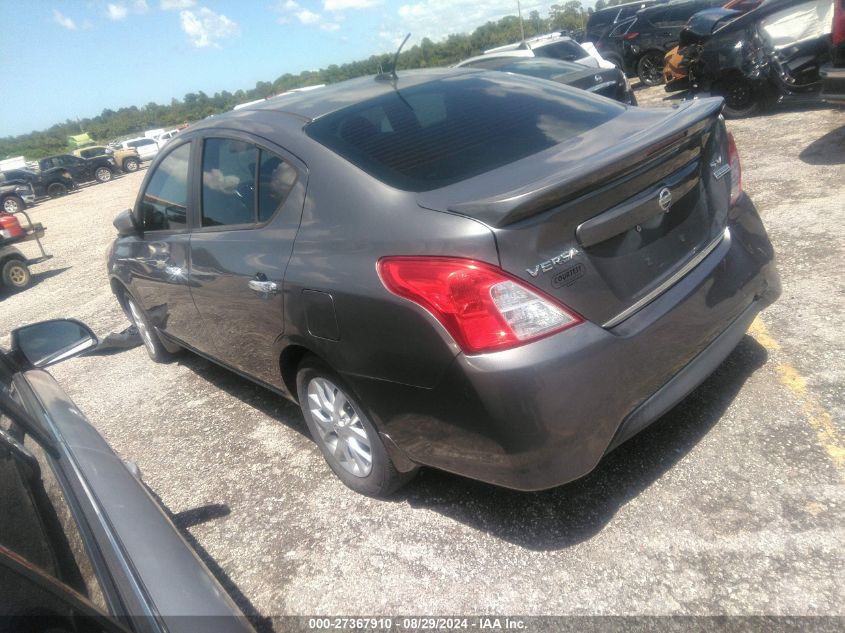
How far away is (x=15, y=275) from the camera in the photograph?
35.1ft

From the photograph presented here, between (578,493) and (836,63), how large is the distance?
573 cm

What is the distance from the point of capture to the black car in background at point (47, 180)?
30.1 metres

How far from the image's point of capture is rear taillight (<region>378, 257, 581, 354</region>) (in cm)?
204

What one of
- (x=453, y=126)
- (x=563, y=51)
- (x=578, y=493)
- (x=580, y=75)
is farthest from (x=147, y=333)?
(x=563, y=51)

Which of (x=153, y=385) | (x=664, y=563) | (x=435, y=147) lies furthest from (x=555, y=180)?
(x=153, y=385)

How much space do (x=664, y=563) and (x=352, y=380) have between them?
128 cm

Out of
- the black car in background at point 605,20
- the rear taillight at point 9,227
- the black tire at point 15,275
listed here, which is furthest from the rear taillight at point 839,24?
the rear taillight at point 9,227

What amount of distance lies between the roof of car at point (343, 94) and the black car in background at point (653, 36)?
12426 mm

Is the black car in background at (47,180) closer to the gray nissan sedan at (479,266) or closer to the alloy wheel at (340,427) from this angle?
the gray nissan sedan at (479,266)

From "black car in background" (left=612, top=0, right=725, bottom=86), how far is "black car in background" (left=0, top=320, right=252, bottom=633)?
14944 millimetres

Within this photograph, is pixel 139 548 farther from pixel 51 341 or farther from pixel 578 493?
pixel 578 493

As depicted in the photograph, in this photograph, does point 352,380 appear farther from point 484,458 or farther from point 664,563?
point 664,563

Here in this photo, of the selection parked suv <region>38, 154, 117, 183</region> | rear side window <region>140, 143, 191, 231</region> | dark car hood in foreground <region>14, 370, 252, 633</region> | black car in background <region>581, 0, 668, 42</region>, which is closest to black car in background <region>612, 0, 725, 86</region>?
black car in background <region>581, 0, 668, 42</region>

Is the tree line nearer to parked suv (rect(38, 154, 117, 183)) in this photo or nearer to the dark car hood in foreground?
parked suv (rect(38, 154, 117, 183))
